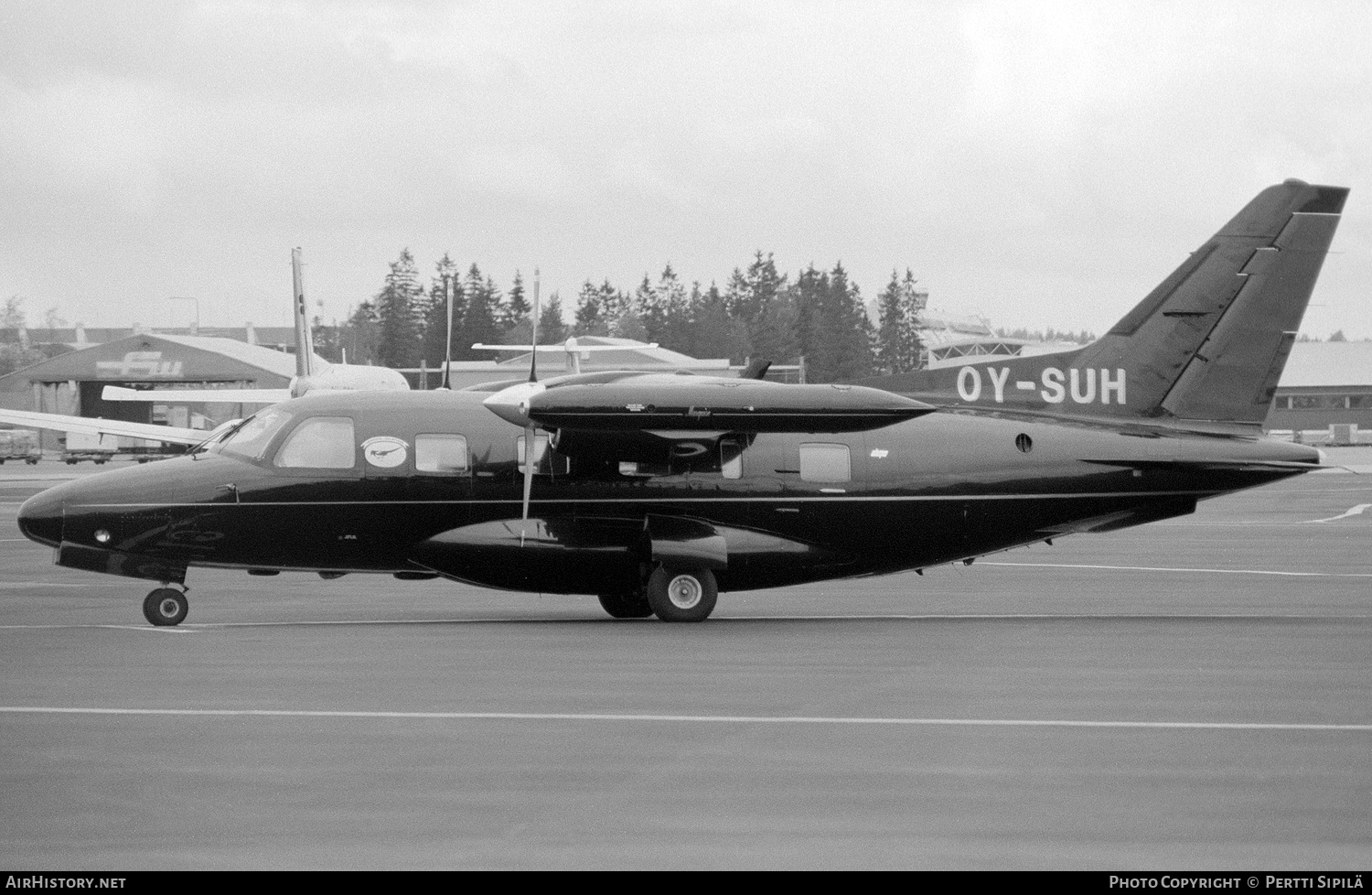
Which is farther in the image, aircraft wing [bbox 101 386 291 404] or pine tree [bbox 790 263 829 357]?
pine tree [bbox 790 263 829 357]

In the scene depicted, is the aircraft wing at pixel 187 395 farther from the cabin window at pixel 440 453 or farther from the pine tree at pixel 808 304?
the pine tree at pixel 808 304

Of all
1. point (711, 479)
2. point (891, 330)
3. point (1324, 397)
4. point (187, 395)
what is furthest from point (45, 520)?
point (891, 330)

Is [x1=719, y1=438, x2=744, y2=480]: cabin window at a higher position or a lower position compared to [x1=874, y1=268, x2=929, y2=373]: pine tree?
lower

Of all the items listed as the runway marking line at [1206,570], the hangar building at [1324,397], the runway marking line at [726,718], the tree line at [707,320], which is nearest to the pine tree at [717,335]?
the tree line at [707,320]

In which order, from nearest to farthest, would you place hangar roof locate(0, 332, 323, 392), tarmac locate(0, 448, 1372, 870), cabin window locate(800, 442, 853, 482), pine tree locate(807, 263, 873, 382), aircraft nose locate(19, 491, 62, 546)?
tarmac locate(0, 448, 1372, 870)
aircraft nose locate(19, 491, 62, 546)
cabin window locate(800, 442, 853, 482)
hangar roof locate(0, 332, 323, 392)
pine tree locate(807, 263, 873, 382)

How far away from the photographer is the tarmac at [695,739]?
25.2 ft

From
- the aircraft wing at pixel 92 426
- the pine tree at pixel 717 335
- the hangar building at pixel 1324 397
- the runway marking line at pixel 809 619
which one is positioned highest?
the pine tree at pixel 717 335

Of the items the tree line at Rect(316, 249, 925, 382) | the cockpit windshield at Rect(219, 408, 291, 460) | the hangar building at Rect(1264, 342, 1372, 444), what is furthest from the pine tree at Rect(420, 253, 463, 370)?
the cockpit windshield at Rect(219, 408, 291, 460)

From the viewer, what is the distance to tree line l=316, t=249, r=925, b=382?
15688 centimetres

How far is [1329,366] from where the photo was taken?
145375 millimetres

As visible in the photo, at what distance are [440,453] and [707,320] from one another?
15189cm

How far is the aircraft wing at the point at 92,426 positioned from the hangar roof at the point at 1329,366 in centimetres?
11455

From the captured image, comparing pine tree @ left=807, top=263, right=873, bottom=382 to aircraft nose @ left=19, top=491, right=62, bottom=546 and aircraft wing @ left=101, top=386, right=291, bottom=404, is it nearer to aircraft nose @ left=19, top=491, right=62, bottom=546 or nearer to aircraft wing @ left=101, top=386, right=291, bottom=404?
aircraft wing @ left=101, top=386, right=291, bottom=404

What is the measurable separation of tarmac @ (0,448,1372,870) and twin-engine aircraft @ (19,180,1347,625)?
0.82 metres
